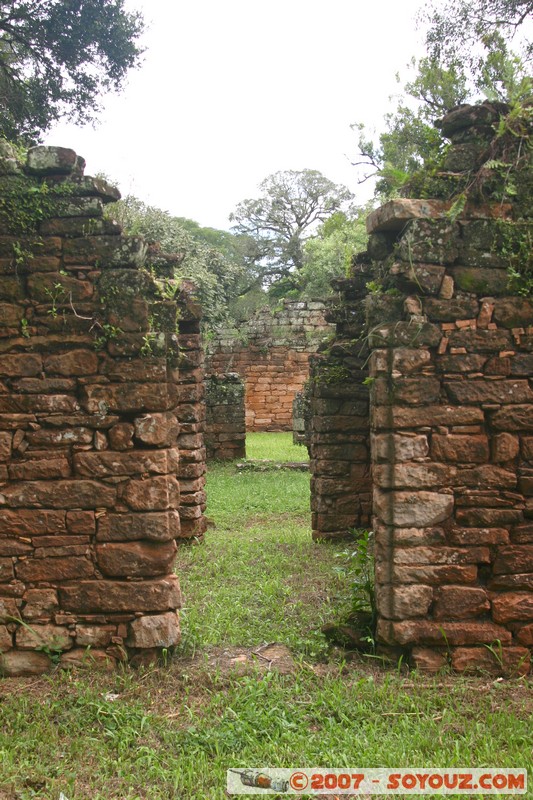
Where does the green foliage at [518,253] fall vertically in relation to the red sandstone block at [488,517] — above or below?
above

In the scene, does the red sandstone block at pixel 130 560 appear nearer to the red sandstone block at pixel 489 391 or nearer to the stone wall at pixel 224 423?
the red sandstone block at pixel 489 391

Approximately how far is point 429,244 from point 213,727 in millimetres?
3280

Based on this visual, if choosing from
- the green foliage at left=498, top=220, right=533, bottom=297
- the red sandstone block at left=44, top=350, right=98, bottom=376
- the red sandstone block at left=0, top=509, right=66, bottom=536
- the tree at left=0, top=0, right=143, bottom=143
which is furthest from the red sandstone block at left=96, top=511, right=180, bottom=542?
the tree at left=0, top=0, right=143, bottom=143

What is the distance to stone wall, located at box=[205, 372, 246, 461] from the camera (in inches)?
636

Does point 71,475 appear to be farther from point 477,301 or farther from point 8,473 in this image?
point 477,301

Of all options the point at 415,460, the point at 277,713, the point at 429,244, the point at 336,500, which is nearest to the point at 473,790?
the point at 277,713

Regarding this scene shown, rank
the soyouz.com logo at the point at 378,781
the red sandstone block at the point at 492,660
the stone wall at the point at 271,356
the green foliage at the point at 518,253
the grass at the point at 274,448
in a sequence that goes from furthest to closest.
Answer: the stone wall at the point at 271,356 → the grass at the point at 274,448 → the green foliage at the point at 518,253 → the red sandstone block at the point at 492,660 → the soyouz.com logo at the point at 378,781

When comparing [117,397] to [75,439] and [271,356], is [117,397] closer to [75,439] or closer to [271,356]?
[75,439]

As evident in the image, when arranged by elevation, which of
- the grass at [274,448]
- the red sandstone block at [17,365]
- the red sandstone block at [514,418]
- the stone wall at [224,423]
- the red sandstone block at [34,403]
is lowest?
the grass at [274,448]

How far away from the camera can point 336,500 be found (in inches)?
339

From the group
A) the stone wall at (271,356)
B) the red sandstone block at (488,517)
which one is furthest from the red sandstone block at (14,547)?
the stone wall at (271,356)

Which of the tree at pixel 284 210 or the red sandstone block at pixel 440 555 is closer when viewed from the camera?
the red sandstone block at pixel 440 555

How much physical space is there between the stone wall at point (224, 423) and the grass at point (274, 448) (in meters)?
0.81

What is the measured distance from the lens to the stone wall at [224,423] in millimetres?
16156
